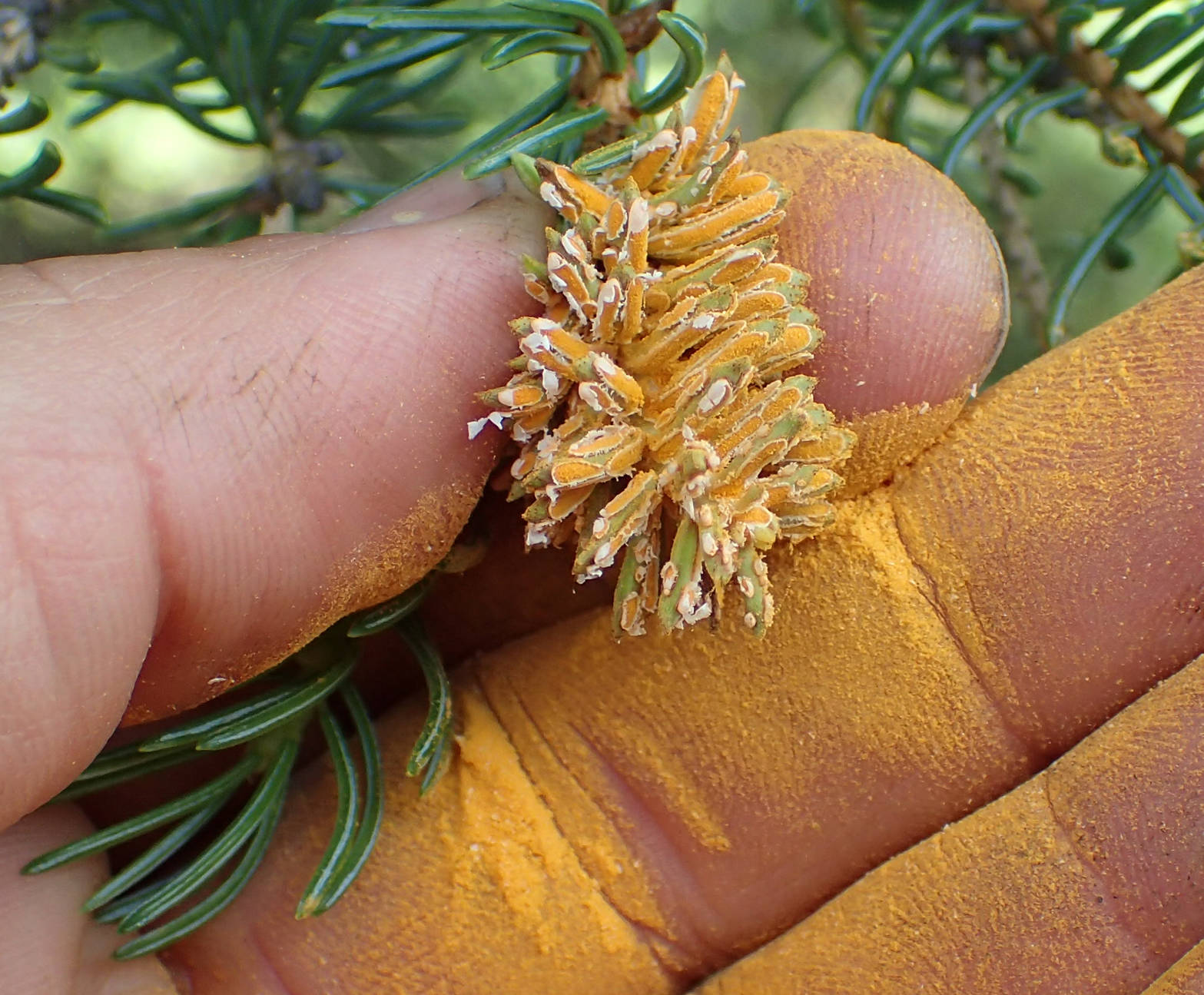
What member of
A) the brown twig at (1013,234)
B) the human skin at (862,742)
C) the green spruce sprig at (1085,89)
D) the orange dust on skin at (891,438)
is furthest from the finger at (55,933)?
the brown twig at (1013,234)

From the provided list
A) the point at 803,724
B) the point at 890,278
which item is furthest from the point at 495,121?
the point at 803,724

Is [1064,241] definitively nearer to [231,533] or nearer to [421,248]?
[421,248]

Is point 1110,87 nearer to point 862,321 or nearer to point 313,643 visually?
point 862,321

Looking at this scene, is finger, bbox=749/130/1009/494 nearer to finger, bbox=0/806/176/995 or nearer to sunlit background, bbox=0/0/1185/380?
sunlit background, bbox=0/0/1185/380

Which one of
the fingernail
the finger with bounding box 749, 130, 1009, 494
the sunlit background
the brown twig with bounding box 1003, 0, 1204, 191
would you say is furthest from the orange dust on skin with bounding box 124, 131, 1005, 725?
the sunlit background

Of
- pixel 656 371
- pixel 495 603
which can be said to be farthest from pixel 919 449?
pixel 495 603

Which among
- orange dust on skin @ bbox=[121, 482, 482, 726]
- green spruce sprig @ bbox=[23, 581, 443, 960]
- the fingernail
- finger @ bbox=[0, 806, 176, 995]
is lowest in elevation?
finger @ bbox=[0, 806, 176, 995]

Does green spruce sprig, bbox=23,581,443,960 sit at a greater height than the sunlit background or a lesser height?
lesser
